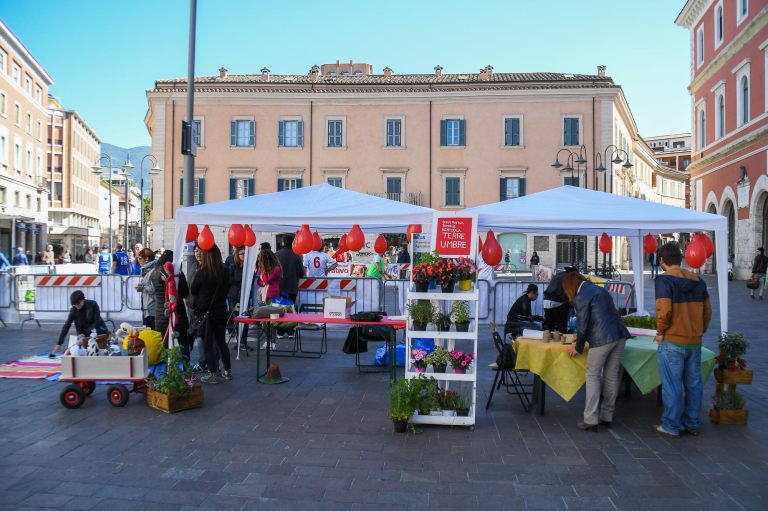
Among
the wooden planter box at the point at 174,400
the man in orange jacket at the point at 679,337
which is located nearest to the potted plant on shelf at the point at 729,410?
the man in orange jacket at the point at 679,337

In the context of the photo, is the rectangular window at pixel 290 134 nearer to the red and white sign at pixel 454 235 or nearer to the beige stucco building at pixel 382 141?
the beige stucco building at pixel 382 141

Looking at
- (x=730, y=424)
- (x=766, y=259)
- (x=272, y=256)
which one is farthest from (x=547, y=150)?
(x=730, y=424)

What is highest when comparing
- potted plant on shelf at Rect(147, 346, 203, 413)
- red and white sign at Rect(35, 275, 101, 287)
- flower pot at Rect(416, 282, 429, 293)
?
flower pot at Rect(416, 282, 429, 293)

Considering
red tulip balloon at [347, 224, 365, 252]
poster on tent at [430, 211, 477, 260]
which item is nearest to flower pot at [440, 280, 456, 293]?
poster on tent at [430, 211, 477, 260]

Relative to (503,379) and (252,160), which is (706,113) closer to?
(252,160)

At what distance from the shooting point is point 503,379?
718cm

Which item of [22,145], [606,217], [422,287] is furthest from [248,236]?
[22,145]

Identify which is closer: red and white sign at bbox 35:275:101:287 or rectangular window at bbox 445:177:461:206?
red and white sign at bbox 35:275:101:287

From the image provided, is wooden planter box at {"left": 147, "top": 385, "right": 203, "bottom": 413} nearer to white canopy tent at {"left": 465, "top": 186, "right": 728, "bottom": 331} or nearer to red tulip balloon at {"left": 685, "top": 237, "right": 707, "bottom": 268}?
white canopy tent at {"left": 465, "top": 186, "right": 728, "bottom": 331}

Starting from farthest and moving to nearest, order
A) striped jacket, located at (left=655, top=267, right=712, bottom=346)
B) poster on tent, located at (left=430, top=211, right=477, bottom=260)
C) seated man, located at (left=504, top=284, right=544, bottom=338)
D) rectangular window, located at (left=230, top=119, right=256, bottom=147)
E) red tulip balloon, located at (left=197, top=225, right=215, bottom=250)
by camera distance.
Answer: rectangular window, located at (left=230, top=119, right=256, bottom=147) < seated man, located at (left=504, top=284, right=544, bottom=338) < red tulip balloon, located at (left=197, top=225, right=215, bottom=250) < poster on tent, located at (left=430, top=211, right=477, bottom=260) < striped jacket, located at (left=655, top=267, right=712, bottom=346)

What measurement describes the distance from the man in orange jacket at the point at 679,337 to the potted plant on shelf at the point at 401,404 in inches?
92.0

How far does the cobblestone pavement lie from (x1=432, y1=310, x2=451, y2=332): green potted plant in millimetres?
990

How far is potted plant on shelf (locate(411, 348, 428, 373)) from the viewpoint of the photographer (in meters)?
6.21

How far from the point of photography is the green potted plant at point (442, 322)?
247 inches
